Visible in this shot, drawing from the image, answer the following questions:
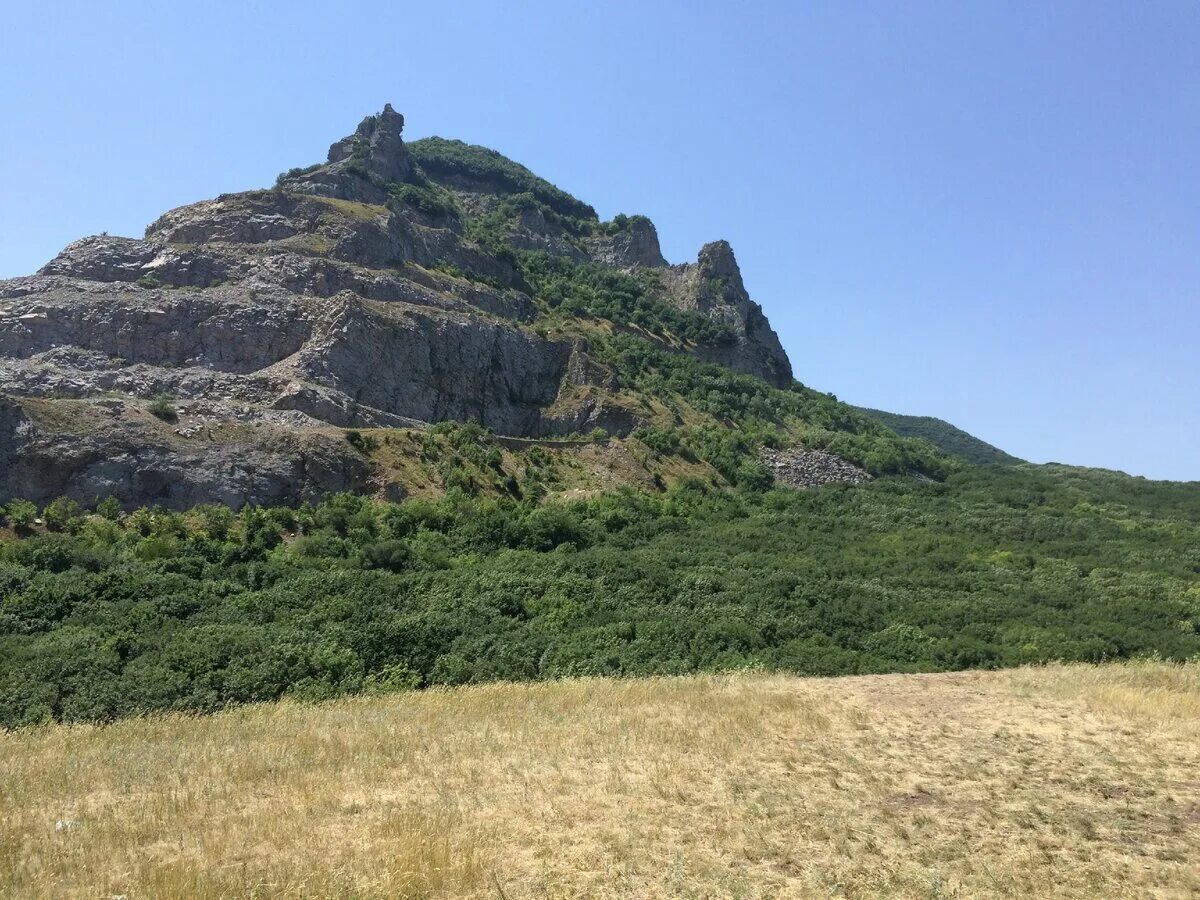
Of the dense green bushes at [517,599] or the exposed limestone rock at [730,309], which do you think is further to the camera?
the exposed limestone rock at [730,309]

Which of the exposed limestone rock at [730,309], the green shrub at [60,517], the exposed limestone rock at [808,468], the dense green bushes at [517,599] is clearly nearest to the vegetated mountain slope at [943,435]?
the exposed limestone rock at [730,309]

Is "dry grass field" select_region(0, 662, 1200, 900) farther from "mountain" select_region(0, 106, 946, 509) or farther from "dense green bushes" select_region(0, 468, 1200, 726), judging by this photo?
"mountain" select_region(0, 106, 946, 509)

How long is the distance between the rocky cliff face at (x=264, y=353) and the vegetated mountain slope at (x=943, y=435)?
60737 millimetres

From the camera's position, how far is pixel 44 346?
42.9m

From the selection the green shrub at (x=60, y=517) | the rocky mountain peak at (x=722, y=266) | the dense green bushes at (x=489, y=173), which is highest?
the dense green bushes at (x=489, y=173)

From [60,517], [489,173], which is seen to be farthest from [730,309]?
[60,517]

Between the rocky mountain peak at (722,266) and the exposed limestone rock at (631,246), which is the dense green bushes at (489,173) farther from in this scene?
the rocky mountain peak at (722,266)

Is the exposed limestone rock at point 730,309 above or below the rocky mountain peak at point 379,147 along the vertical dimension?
below

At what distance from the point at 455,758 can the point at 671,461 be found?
1488 inches

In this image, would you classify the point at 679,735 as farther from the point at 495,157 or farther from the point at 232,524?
the point at 495,157

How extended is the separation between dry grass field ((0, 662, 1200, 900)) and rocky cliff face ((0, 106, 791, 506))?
72.8 feet

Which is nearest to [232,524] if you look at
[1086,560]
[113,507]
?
[113,507]

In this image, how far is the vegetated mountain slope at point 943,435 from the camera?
105 m

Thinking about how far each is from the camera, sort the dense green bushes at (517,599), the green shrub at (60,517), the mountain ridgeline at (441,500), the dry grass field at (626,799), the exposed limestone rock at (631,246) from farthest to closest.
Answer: the exposed limestone rock at (631,246), the green shrub at (60,517), the mountain ridgeline at (441,500), the dense green bushes at (517,599), the dry grass field at (626,799)
